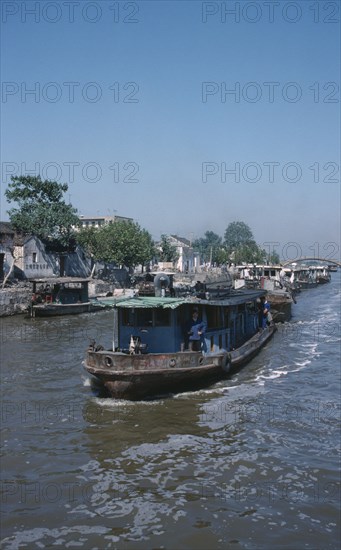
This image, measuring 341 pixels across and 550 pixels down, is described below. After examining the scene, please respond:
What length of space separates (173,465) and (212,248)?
102 metres

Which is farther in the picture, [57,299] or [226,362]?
[57,299]

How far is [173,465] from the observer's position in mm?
10516

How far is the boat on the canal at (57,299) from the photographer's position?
33.6m

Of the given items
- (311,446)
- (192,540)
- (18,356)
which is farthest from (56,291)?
(192,540)

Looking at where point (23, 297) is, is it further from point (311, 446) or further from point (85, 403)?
point (311, 446)

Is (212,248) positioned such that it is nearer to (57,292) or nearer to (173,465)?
(57,292)

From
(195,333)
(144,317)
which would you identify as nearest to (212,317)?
(195,333)

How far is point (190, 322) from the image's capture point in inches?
643

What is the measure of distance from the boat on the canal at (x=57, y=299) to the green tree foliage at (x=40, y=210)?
8268 millimetres

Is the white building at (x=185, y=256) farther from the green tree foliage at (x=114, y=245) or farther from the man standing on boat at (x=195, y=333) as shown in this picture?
the man standing on boat at (x=195, y=333)

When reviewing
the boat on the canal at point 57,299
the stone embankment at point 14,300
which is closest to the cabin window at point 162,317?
the boat on the canal at point 57,299

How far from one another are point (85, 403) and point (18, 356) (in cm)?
768

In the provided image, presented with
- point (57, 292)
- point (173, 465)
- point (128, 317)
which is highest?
point (57, 292)

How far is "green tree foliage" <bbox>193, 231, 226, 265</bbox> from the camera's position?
10481 cm
